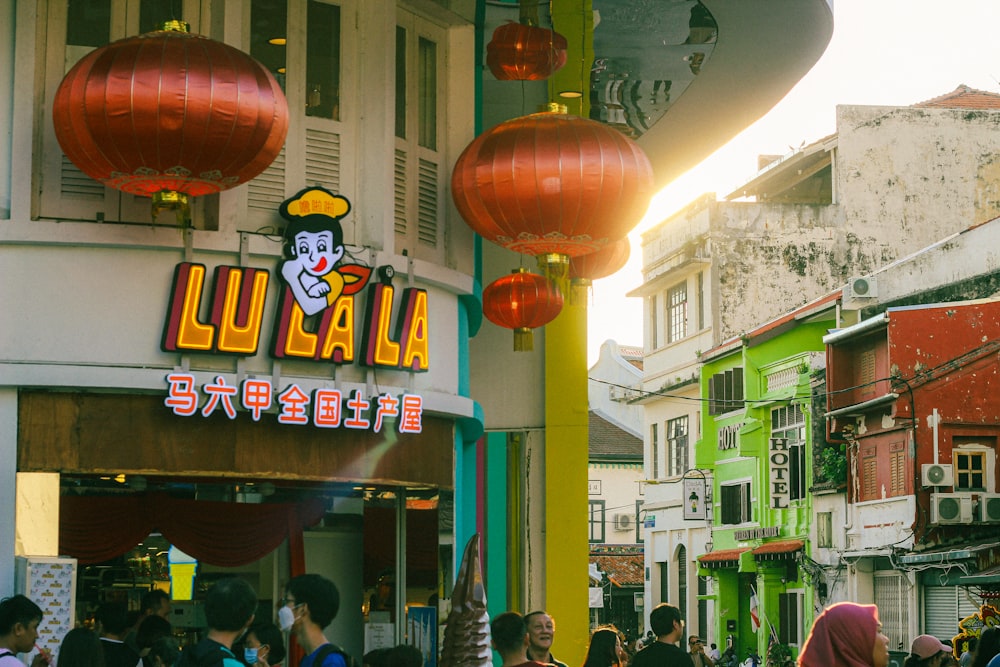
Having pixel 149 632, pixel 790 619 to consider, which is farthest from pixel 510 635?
pixel 790 619

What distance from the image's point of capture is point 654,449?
4538cm

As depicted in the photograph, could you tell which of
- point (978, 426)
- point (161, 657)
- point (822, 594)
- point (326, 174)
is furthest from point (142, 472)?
point (822, 594)

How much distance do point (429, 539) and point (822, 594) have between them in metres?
23.3

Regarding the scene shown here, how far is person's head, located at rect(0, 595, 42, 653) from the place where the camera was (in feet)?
23.2

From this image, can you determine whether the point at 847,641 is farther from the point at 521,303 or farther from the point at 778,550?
the point at 778,550

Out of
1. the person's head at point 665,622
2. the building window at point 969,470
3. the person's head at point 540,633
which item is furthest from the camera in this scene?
the building window at point 969,470

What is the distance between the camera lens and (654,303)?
46.4 m

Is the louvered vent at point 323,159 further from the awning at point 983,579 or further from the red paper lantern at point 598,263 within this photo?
the awning at point 983,579

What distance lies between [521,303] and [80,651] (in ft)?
17.7

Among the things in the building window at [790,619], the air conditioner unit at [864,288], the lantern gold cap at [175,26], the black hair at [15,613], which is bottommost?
the building window at [790,619]

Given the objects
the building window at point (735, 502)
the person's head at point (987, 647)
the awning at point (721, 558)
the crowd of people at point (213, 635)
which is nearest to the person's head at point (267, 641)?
the crowd of people at point (213, 635)

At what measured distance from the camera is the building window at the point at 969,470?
1112 inches

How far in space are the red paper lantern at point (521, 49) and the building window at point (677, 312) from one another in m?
32.1

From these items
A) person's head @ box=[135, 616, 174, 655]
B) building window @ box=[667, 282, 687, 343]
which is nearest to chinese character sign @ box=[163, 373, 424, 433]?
person's head @ box=[135, 616, 174, 655]
